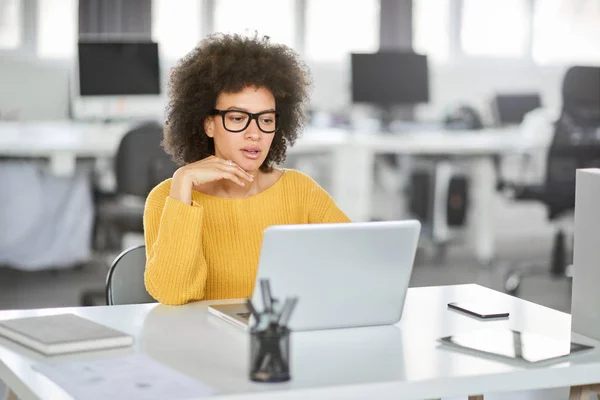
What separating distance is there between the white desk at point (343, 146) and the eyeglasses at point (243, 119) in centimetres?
292

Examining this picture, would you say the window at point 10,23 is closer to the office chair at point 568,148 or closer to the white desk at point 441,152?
the white desk at point 441,152

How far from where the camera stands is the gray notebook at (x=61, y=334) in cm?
148

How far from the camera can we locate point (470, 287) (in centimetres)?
207

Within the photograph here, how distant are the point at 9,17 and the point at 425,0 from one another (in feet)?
10.4

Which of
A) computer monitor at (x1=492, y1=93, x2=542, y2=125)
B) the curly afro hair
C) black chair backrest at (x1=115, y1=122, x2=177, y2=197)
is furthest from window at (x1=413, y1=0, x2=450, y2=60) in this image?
the curly afro hair

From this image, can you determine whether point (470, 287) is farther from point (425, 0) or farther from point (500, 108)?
point (425, 0)

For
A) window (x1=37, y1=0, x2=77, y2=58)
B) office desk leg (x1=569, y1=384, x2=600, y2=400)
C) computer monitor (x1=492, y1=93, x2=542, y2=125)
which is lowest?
office desk leg (x1=569, y1=384, x2=600, y2=400)

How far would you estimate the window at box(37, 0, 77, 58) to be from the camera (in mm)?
6887

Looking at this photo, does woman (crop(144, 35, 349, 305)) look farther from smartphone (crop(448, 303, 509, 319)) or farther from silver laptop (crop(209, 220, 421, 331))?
smartphone (crop(448, 303, 509, 319))

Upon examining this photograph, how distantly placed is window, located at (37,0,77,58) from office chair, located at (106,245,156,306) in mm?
5060

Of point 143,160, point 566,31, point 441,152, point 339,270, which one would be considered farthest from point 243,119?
point 566,31

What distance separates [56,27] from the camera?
272 inches

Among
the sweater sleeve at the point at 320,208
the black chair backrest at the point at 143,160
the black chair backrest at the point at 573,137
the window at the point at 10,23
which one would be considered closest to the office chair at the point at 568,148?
the black chair backrest at the point at 573,137

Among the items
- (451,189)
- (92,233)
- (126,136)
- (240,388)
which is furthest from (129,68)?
(240,388)
